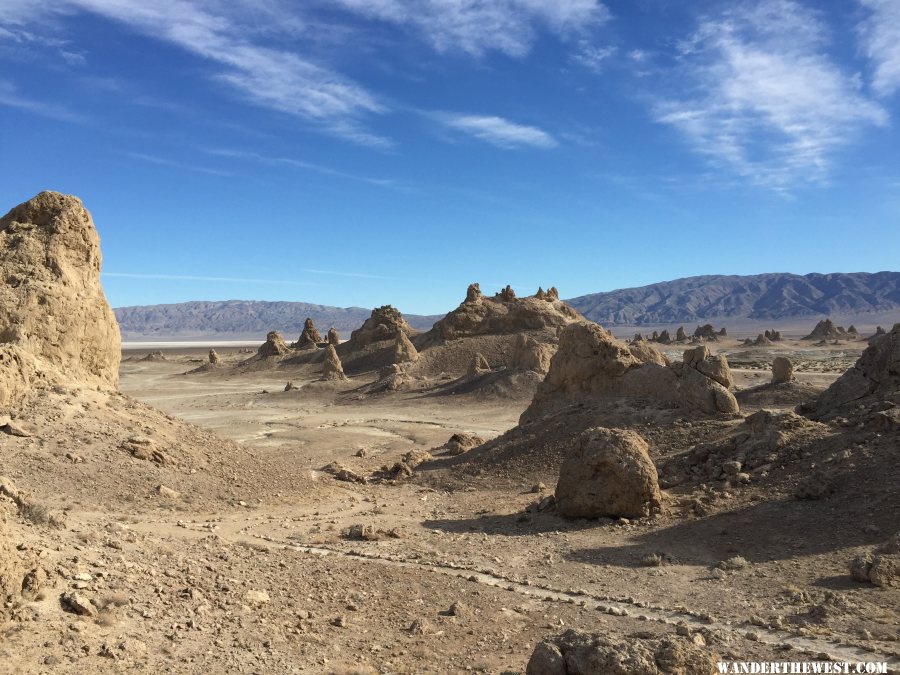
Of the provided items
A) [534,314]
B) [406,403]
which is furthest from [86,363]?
[534,314]

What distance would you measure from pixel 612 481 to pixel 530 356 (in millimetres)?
24954

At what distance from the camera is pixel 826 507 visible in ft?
35.1

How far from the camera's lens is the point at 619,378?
18.8m

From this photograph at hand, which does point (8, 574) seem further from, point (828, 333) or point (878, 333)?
point (828, 333)

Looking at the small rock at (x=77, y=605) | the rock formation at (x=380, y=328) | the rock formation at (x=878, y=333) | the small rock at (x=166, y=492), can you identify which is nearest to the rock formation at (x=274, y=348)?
the rock formation at (x=380, y=328)

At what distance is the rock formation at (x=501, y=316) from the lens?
165 feet

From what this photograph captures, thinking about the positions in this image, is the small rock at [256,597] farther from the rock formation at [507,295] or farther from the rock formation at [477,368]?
the rock formation at [507,295]

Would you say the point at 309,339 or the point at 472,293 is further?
the point at 309,339

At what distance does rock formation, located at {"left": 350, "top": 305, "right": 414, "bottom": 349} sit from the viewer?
58625 millimetres

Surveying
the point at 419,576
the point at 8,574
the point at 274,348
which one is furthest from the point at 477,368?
the point at 8,574

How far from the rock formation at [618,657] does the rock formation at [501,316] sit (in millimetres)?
44124

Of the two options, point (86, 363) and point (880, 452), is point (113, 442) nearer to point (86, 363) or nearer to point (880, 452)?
point (86, 363)

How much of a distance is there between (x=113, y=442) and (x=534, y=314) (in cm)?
3994

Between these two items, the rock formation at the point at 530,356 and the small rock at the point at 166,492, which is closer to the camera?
the small rock at the point at 166,492
